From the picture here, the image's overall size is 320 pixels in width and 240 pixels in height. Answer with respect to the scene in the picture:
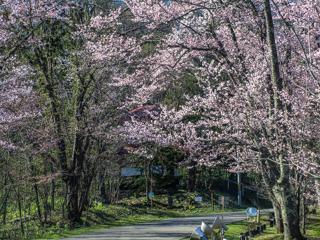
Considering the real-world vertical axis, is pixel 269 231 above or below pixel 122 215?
below

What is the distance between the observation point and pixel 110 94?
65.4ft

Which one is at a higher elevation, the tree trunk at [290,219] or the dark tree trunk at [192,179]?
the dark tree trunk at [192,179]

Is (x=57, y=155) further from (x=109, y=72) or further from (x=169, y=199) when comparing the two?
(x=169, y=199)

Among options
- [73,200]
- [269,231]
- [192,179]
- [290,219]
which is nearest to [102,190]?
[73,200]

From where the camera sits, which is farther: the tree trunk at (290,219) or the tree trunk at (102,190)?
the tree trunk at (102,190)

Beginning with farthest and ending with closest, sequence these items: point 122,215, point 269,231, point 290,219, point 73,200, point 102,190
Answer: point 102,190
point 122,215
point 73,200
point 269,231
point 290,219

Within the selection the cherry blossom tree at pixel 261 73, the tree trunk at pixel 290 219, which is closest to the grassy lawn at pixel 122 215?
→ the cherry blossom tree at pixel 261 73

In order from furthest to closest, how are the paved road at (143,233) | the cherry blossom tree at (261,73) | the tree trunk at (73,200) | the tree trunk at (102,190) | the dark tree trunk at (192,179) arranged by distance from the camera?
the dark tree trunk at (192,179) < the tree trunk at (102,190) < the tree trunk at (73,200) < the paved road at (143,233) < the cherry blossom tree at (261,73)

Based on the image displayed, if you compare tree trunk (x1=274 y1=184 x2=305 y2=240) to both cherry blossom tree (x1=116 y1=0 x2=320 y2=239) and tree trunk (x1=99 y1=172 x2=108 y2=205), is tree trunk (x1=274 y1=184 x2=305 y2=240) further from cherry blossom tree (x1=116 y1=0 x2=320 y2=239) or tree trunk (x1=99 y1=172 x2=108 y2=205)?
tree trunk (x1=99 y1=172 x2=108 y2=205)

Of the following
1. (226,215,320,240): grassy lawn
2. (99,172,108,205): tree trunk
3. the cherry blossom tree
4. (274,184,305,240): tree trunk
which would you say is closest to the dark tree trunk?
(99,172,108,205): tree trunk

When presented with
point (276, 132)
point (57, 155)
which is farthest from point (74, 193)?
point (276, 132)

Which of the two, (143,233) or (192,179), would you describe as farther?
(192,179)

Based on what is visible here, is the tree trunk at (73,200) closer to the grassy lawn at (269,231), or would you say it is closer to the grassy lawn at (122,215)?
the grassy lawn at (122,215)

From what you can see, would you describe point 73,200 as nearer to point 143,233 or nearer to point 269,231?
point 143,233
